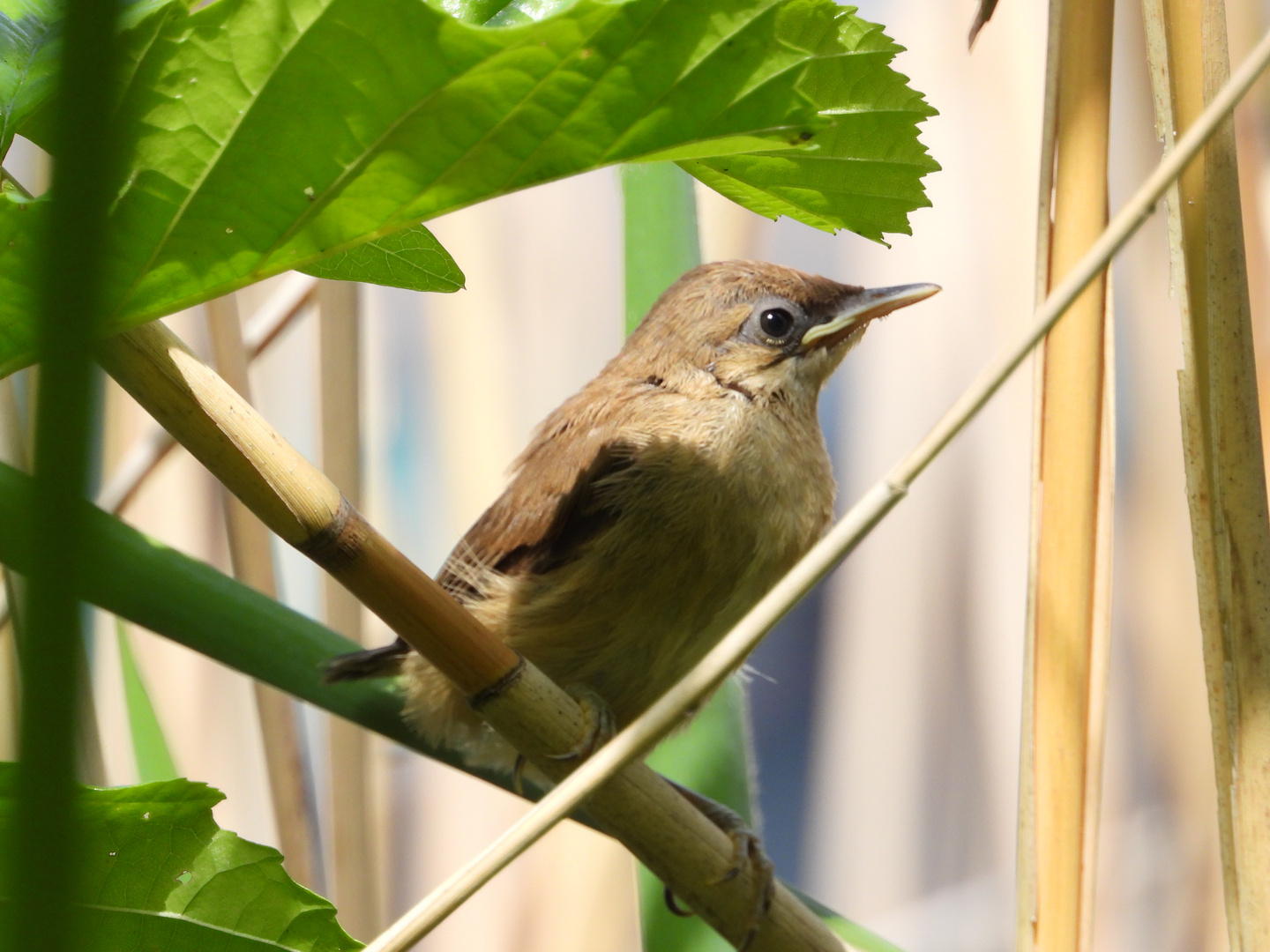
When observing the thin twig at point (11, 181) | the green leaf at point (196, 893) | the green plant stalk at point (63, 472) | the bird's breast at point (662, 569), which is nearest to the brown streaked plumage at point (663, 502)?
the bird's breast at point (662, 569)

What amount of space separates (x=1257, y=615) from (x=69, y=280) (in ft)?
2.21

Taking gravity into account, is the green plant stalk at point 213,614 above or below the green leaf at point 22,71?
below

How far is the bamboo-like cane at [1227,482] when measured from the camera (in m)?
0.64

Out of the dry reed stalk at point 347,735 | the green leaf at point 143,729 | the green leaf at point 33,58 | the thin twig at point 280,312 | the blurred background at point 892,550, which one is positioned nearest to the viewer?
the green leaf at point 33,58

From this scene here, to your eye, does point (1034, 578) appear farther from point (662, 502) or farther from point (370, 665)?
point (370, 665)

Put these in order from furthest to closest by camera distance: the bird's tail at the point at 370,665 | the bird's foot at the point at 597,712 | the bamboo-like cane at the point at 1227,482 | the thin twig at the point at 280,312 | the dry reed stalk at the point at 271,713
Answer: the thin twig at the point at 280,312
the dry reed stalk at the point at 271,713
the bird's foot at the point at 597,712
the bird's tail at the point at 370,665
the bamboo-like cane at the point at 1227,482

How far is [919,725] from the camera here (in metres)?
2.18

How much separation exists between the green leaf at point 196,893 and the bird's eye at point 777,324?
1.00 meters

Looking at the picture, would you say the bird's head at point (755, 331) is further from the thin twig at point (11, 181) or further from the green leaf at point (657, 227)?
the thin twig at point (11, 181)

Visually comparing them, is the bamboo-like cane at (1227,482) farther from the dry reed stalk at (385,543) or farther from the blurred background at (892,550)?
the blurred background at (892,550)

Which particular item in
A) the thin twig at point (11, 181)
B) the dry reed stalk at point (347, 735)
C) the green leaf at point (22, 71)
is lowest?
the dry reed stalk at point (347, 735)

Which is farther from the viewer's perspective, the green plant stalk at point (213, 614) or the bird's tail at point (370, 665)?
the bird's tail at point (370, 665)

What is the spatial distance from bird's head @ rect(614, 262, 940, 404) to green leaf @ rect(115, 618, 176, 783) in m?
0.68

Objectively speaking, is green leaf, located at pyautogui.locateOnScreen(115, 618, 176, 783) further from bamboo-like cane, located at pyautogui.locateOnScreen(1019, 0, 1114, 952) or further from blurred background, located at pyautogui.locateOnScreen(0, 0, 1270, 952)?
bamboo-like cane, located at pyautogui.locateOnScreen(1019, 0, 1114, 952)
